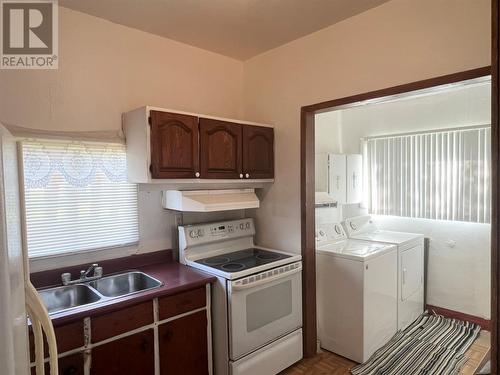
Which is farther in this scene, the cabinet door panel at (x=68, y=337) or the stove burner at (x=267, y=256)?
the stove burner at (x=267, y=256)

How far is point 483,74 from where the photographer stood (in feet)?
5.62

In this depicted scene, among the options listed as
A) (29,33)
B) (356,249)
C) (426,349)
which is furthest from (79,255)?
(426,349)

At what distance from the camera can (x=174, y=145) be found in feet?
7.27

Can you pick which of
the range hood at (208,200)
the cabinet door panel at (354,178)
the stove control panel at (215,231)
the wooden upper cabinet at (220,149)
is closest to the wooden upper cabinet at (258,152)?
the wooden upper cabinet at (220,149)

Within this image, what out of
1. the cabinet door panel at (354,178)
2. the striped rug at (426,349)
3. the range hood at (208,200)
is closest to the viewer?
the range hood at (208,200)

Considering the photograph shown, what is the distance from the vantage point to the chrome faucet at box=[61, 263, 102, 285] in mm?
2033

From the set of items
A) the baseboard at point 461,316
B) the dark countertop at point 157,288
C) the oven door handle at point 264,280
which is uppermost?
the dark countertop at point 157,288

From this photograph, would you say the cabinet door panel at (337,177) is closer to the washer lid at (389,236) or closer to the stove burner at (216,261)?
the washer lid at (389,236)

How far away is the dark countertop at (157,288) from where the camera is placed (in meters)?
1.62

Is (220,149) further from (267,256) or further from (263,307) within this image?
(263,307)

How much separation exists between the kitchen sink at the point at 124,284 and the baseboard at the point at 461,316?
2.98m

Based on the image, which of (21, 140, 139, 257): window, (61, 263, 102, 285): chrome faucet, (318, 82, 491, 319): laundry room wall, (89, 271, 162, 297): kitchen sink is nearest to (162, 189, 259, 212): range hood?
(21, 140, 139, 257): window

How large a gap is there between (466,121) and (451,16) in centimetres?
170

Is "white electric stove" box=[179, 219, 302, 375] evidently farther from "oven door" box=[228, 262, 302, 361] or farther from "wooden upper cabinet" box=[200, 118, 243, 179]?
"wooden upper cabinet" box=[200, 118, 243, 179]
